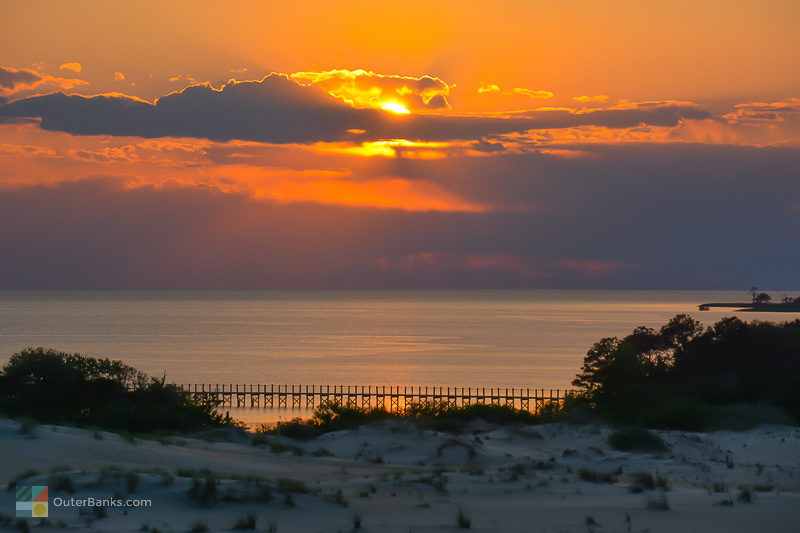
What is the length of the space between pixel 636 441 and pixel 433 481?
475 inches

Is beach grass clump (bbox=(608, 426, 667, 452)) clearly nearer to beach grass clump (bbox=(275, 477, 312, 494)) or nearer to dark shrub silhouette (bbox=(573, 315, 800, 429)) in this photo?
dark shrub silhouette (bbox=(573, 315, 800, 429))

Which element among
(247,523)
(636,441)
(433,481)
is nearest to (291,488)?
(247,523)

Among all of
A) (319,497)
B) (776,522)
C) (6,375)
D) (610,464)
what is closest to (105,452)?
(319,497)

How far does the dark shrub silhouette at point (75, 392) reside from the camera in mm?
38938

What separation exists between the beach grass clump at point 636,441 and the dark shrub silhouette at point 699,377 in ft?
29.4

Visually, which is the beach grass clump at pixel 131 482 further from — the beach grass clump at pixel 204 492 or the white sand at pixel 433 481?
the beach grass clump at pixel 204 492

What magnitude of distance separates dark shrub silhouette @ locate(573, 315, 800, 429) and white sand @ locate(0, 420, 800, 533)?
25.2 ft

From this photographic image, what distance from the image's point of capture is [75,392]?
A: 4031 centimetres

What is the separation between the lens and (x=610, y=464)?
25500mm

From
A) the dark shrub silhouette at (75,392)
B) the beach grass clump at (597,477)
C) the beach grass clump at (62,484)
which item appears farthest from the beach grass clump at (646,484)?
the dark shrub silhouette at (75,392)

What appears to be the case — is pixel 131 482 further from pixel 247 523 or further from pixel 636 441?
pixel 636 441

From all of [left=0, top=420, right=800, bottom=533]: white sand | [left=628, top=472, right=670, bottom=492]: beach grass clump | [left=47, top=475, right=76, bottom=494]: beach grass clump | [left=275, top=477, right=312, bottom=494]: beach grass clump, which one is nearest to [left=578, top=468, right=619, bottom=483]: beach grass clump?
[left=0, top=420, right=800, bottom=533]: white sand

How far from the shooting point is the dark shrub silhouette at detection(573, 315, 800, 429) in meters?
Result: 41.3

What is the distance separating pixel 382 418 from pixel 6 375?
17697 mm
